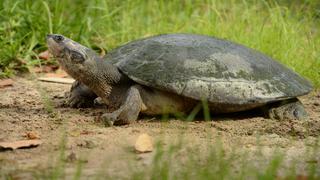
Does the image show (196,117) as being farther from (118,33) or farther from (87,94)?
(118,33)

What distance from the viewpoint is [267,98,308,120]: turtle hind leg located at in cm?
416

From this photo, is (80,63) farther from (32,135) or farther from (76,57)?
(32,135)

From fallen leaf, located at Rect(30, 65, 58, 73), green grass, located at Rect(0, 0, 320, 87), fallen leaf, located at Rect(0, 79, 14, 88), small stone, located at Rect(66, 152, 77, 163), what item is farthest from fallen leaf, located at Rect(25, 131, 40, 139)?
fallen leaf, located at Rect(30, 65, 58, 73)

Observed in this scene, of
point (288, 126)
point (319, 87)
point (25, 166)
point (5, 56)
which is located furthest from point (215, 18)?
point (25, 166)

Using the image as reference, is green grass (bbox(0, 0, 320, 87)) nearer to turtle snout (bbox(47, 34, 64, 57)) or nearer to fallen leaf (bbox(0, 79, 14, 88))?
fallen leaf (bbox(0, 79, 14, 88))

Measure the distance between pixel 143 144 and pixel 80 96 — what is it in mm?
1335

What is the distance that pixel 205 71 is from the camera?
390cm

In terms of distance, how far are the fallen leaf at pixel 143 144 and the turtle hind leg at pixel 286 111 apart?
1232 millimetres

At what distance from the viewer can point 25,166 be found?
2811 mm

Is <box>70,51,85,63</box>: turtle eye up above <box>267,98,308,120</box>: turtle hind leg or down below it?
above

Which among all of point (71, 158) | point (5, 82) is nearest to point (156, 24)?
point (5, 82)

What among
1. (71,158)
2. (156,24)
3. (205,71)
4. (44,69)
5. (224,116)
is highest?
(156,24)

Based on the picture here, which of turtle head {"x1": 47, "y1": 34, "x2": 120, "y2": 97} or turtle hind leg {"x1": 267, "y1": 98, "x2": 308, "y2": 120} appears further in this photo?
turtle hind leg {"x1": 267, "y1": 98, "x2": 308, "y2": 120}

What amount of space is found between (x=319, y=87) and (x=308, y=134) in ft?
5.28
